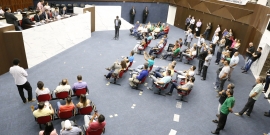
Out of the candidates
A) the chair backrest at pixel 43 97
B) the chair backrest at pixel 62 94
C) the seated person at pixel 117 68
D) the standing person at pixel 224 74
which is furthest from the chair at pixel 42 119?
the standing person at pixel 224 74

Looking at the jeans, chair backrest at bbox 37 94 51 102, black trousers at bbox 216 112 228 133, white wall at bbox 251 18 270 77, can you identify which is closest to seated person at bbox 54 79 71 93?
chair backrest at bbox 37 94 51 102

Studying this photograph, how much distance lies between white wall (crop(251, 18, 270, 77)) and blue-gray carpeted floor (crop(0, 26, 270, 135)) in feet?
1.50

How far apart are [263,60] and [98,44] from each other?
838cm

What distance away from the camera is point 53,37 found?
359 inches

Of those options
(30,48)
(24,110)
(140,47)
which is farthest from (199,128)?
(30,48)

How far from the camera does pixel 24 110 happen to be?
5.56 m

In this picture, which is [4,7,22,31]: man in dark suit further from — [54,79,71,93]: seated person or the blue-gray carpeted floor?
[54,79,71,93]: seated person

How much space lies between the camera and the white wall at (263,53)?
8.69 meters

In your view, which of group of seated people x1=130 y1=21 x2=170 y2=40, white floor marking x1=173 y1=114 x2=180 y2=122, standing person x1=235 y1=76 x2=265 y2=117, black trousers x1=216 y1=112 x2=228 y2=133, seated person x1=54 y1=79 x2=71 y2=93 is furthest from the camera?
group of seated people x1=130 y1=21 x2=170 y2=40

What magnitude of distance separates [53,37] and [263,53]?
9817 mm

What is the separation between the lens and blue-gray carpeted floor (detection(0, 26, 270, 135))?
209 inches

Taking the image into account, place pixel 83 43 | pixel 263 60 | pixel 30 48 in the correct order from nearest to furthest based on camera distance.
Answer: pixel 30 48 → pixel 263 60 → pixel 83 43

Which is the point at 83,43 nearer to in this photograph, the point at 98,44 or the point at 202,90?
the point at 98,44

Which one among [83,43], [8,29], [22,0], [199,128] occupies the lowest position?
[199,128]
